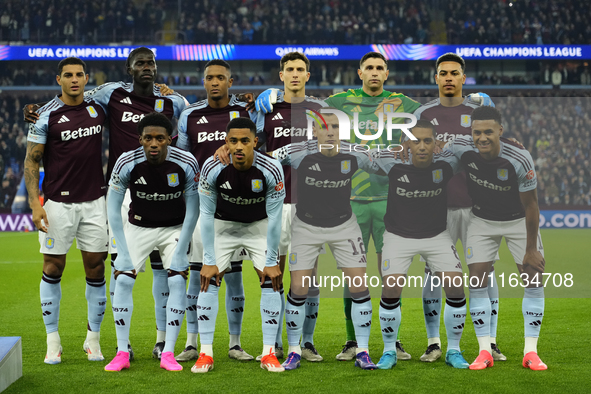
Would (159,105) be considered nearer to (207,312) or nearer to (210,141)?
(210,141)

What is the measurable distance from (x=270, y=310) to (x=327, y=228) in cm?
77

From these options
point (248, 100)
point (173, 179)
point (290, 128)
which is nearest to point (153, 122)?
point (173, 179)

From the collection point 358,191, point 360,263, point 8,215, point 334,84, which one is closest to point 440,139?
point 358,191

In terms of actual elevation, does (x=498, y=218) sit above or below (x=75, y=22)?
below

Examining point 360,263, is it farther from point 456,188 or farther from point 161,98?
point 161,98

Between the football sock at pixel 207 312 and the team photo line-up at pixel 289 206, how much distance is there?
0.01m

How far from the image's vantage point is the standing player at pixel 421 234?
4961 millimetres

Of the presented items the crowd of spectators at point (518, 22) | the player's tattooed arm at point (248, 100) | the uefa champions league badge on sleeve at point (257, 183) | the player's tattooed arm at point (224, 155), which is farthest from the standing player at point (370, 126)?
the crowd of spectators at point (518, 22)

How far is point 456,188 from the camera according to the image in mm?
5316

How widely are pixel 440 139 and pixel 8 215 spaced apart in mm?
16817

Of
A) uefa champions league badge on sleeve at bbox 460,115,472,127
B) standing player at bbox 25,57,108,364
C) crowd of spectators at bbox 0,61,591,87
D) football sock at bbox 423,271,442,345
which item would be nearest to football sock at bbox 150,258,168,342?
standing player at bbox 25,57,108,364

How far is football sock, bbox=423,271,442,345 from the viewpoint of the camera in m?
5.32

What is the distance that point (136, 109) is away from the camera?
5652mm

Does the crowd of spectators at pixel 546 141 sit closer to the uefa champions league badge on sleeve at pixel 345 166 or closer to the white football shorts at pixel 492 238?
the uefa champions league badge on sleeve at pixel 345 166
